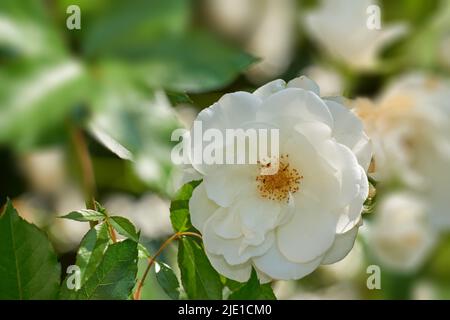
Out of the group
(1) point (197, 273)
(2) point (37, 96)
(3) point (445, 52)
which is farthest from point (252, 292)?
(3) point (445, 52)

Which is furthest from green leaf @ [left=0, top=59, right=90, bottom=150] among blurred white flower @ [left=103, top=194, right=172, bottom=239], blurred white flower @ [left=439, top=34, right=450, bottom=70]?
blurred white flower @ [left=439, top=34, right=450, bottom=70]

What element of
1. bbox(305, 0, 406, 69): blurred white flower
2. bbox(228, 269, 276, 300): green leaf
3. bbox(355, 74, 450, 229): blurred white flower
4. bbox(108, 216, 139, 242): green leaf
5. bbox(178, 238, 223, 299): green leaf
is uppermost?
bbox(305, 0, 406, 69): blurred white flower

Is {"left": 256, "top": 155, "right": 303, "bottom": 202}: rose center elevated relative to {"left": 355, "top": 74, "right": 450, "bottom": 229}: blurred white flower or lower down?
lower down

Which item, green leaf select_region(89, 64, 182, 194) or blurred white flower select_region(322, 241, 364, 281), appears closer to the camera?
green leaf select_region(89, 64, 182, 194)

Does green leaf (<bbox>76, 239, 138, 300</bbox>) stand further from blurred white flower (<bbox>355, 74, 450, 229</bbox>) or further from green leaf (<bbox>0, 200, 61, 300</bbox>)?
blurred white flower (<bbox>355, 74, 450, 229</bbox>)

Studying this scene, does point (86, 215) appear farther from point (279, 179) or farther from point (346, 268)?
point (346, 268)

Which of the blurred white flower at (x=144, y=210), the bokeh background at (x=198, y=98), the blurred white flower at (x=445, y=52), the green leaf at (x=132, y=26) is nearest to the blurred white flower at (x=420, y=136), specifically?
the bokeh background at (x=198, y=98)
